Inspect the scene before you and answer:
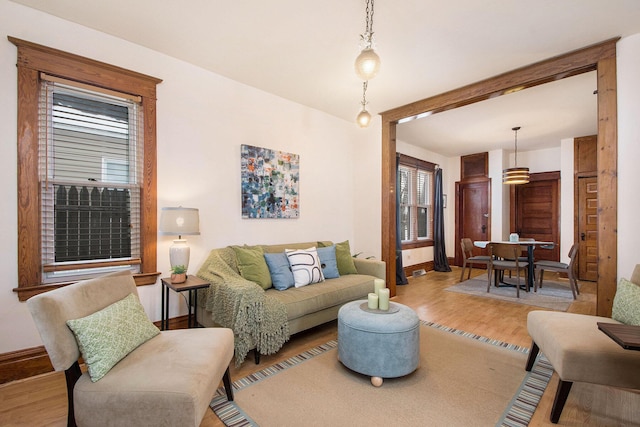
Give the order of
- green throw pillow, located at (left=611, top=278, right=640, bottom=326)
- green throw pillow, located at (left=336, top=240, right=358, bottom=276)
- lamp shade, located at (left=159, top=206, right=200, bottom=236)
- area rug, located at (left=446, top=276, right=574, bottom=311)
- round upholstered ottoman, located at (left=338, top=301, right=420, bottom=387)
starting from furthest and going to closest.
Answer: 1. area rug, located at (left=446, top=276, right=574, bottom=311)
2. green throw pillow, located at (left=336, top=240, right=358, bottom=276)
3. lamp shade, located at (left=159, top=206, right=200, bottom=236)
4. round upholstered ottoman, located at (left=338, top=301, right=420, bottom=387)
5. green throw pillow, located at (left=611, top=278, right=640, bottom=326)

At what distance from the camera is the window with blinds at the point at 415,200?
6.20 m

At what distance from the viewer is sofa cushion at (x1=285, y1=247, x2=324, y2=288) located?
10.3ft

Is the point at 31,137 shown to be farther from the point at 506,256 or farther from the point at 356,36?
the point at 506,256

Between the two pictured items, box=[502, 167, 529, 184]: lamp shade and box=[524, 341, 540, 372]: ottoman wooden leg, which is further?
box=[502, 167, 529, 184]: lamp shade

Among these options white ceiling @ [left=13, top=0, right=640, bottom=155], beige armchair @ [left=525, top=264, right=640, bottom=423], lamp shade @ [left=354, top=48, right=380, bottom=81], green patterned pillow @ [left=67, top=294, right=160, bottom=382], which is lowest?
beige armchair @ [left=525, top=264, right=640, bottom=423]

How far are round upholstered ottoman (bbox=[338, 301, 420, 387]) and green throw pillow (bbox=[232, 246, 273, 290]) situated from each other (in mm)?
1037

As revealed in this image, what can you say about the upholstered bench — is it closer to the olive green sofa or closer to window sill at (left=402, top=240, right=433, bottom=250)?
the olive green sofa

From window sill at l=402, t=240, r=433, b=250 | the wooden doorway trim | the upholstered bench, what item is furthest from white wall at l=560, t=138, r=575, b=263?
the upholstered bench

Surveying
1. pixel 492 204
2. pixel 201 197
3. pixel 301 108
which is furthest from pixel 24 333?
pixel 492 204

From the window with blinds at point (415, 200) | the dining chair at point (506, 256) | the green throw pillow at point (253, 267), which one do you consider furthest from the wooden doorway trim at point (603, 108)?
the green throw pillow at point (253, 267)

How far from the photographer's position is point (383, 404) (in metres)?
1.92

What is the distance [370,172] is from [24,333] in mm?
4125

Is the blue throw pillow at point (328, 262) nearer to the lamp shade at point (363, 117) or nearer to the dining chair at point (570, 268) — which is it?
the lamp shade at point (363, 117)

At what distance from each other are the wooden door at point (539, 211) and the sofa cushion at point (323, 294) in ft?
17.3
